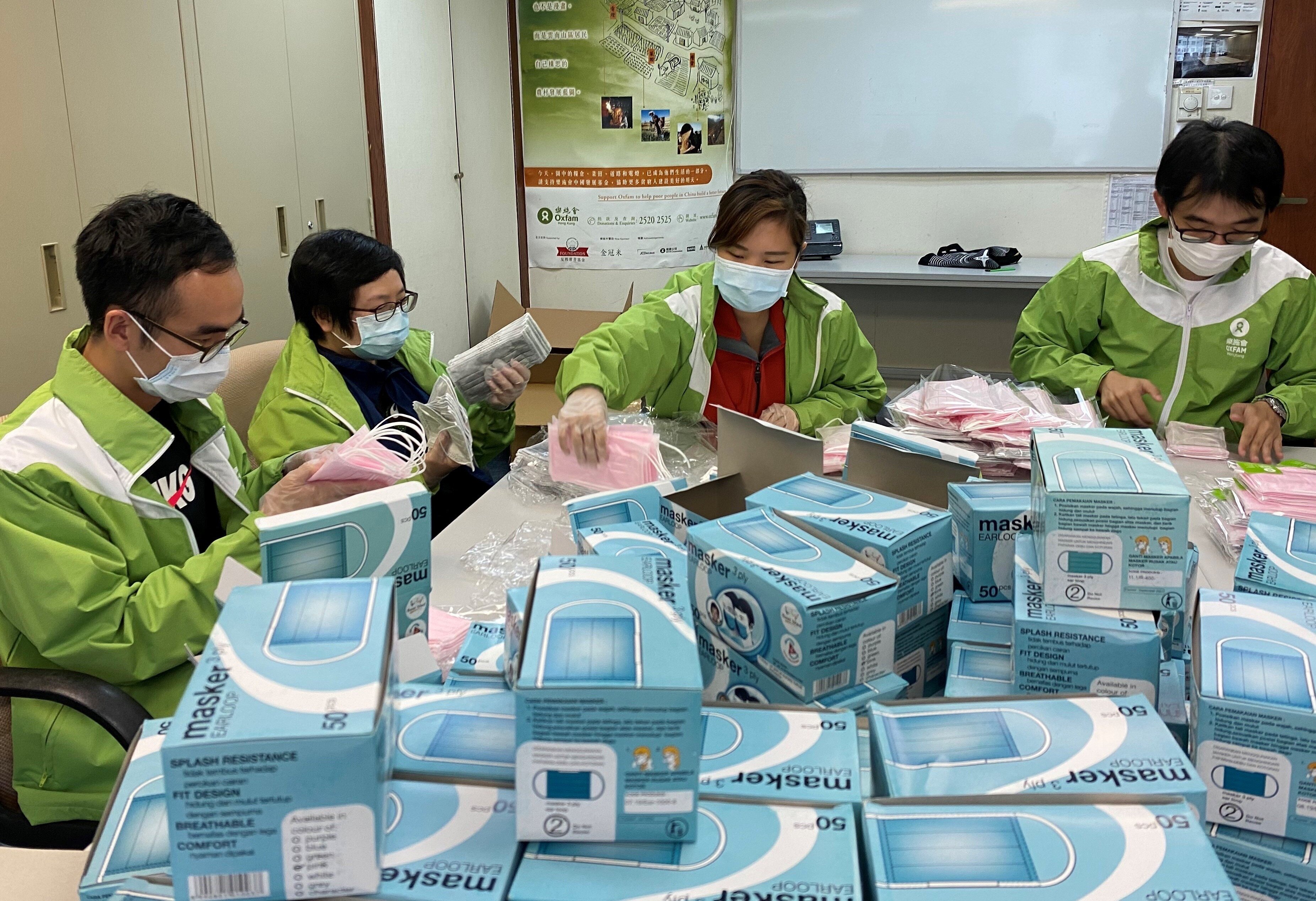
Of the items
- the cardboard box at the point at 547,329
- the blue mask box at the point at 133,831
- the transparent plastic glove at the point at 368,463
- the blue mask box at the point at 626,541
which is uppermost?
the transparent plastic glove at the point at 368,463

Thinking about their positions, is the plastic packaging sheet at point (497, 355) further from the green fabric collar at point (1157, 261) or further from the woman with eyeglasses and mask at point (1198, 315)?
the green fabric collar at point (1157, 261)

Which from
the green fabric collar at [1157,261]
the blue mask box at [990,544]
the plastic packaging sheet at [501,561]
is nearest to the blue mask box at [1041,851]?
the blue mask box at [990,544]

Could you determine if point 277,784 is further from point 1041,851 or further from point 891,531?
point 891,531

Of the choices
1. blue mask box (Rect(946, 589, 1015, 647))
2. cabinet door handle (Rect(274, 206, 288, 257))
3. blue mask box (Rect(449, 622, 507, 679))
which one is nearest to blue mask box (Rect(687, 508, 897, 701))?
blue mask box (Rect(946, 589, 1015, 647))

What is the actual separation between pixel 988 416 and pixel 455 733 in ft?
4.65

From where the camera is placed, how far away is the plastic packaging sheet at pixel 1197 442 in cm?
218

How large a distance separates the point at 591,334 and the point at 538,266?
9.09 ft

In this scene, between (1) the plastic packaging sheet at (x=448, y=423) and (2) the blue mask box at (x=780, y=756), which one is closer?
(2) the blue mask box at (x=780, y=756)

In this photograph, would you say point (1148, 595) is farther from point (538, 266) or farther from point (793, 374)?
point (538, 266)

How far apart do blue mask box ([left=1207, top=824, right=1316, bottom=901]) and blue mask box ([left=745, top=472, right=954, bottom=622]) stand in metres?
0.37

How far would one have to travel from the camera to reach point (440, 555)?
1.79m

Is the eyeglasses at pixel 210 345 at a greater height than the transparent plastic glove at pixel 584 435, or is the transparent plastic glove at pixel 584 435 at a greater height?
the eyeglasses at pixel 210 345

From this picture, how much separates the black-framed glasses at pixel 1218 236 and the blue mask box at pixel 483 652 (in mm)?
1844

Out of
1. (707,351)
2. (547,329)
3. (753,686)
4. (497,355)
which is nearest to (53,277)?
(497,355)
